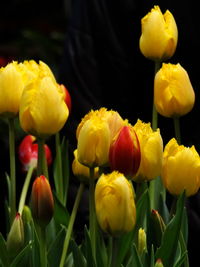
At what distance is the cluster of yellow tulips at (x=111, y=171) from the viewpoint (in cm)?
81

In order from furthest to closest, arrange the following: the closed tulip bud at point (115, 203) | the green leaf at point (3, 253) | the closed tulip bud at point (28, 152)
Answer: the closed tulip bud at point (28, 152) → the green leaf at point (3, 253) → the closed tulip bud at point (115, 203)

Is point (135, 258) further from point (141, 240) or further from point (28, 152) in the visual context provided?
point (28, 152)

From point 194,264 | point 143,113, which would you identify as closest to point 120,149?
point 194,264

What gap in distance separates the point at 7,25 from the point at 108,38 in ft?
6.74

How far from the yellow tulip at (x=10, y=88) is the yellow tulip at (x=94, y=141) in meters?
0.09

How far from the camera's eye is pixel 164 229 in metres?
0.90

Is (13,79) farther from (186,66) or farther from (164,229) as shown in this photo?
(186,66)

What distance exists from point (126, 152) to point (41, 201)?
0.10 meters

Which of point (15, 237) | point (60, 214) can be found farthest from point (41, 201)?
point (60, 214)

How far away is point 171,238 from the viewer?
2.84 feet

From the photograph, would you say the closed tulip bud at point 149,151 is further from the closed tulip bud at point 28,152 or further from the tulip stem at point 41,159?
the closed tulip bud at point 28,152

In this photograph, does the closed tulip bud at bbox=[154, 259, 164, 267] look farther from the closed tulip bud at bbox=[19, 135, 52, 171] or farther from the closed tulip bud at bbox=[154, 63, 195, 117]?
the closed tulip bud at bbox=[19, 135, 52, 171]

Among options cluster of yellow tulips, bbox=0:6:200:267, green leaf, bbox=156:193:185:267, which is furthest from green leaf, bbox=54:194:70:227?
green leaf, bbox=156:193:185:267

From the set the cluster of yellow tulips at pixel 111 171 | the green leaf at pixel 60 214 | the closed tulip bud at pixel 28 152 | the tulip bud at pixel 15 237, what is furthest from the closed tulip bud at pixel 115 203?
the closed tulip bud at pixel 28 152
